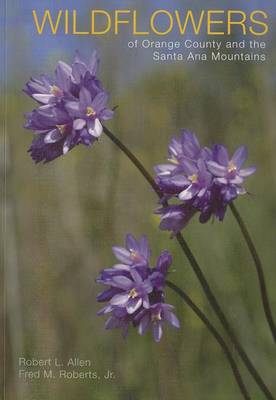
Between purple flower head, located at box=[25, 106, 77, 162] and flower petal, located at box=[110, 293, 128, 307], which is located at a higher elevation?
purple flower head, located at box=[25, 106, 77, 162]

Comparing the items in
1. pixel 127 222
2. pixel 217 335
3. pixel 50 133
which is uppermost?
pixel 50 133

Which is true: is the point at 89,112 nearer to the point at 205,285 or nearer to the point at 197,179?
the point at 197,179

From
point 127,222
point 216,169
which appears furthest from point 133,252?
point 216,169

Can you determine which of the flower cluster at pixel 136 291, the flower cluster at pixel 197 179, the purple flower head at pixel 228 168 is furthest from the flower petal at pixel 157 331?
the purple flower head at pixel 228 168

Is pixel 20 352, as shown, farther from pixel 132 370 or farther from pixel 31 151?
pixel 31 151

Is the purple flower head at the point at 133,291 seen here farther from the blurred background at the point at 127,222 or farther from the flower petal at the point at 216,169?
the flower petal at the point at 216,169

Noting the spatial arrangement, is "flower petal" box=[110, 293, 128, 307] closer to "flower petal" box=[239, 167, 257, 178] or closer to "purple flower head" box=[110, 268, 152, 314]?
"purple flower head" box=[110, 268, 152, 314]

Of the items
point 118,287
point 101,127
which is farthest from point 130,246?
point 101,127

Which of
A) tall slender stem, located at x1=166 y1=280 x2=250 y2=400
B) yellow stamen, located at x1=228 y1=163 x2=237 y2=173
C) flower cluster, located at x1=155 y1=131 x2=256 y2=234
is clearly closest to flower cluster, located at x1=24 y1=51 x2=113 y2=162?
flower cluster, located at x1=155 y1=131 x2=256 y2=234
